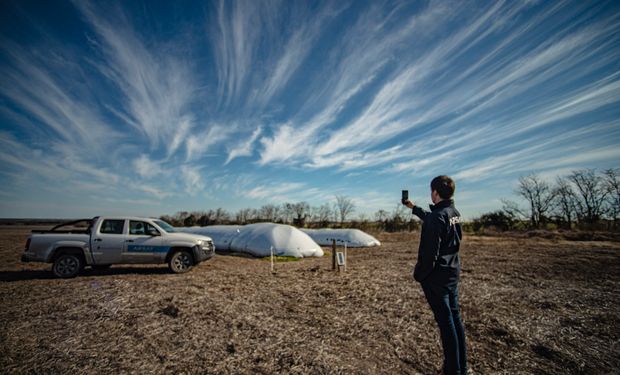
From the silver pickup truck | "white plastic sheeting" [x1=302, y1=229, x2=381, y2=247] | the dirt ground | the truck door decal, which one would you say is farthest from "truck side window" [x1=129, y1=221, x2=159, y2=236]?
"white plastic sheeting" [x1=302, y1=229, x2=381, y2=247]

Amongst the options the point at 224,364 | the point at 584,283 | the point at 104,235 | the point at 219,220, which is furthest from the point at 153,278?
the point at 219,220

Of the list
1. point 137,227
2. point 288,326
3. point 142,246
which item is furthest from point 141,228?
point 288,326

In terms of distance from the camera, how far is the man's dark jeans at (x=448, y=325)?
114 inches

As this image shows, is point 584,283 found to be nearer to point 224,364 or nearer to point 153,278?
point 224,364

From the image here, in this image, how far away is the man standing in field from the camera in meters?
2.91

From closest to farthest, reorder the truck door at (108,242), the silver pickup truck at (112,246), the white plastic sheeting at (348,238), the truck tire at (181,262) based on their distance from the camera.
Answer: the silver pickup truck at (112,246) → the truck door at (108,242) → the truck tire at (181,262) → the white plastic sheeting at (348,238)

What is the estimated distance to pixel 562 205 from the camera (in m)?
38.3

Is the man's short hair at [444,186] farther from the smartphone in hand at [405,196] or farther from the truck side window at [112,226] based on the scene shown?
the truck side window at [112,226]

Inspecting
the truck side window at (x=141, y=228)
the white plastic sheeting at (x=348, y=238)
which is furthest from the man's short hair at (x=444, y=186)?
the white plastic sheeting at (x=348, y=238)

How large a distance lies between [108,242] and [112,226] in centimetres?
57

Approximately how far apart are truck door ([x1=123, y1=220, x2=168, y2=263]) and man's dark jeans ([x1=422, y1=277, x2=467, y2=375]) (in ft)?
30.7

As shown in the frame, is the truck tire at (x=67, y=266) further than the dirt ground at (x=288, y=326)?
Yes

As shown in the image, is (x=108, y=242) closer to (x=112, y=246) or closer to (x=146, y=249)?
(x=112, y=246)

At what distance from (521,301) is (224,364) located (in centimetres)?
720
